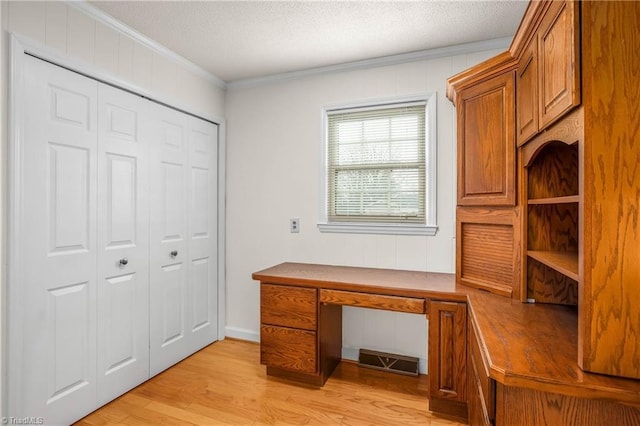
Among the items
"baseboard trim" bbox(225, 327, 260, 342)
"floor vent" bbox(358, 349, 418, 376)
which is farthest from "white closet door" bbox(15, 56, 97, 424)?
"floor vent" bbox(358, 349, 418, 376)

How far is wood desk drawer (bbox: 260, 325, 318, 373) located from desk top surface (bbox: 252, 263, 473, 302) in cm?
36

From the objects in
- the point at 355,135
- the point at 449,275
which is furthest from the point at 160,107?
the point at 449,275

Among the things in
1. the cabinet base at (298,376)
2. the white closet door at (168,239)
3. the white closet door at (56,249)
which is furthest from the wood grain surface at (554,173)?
the white closet door at (56,249)

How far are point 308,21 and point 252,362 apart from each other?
2.61 metres

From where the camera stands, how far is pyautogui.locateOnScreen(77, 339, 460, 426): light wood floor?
2.05m

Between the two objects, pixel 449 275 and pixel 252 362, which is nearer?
pixel 449 275

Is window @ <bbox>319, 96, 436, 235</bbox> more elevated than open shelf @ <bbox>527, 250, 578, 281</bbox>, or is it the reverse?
window @ <bbox>319, 96, 436, 235</bbox>

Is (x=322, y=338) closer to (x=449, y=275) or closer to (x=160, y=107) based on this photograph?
(x=449, y=275)

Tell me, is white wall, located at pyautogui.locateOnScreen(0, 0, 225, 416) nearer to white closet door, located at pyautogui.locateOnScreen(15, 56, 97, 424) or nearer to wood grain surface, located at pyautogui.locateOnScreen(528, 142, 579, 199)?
white closet door, located at pyautogui.locateOnScreen(15, 56, 97, 424)

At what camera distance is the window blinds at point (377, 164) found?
269 cm

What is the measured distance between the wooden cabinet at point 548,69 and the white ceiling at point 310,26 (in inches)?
24.9

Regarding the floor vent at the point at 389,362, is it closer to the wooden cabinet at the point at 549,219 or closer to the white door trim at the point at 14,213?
the wooden cabinet at the point at 549,219

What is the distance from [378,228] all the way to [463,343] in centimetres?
107

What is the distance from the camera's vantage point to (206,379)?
252 cm
